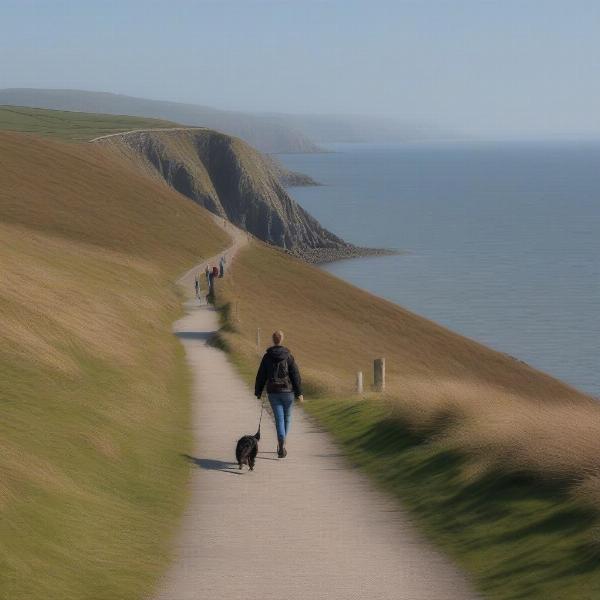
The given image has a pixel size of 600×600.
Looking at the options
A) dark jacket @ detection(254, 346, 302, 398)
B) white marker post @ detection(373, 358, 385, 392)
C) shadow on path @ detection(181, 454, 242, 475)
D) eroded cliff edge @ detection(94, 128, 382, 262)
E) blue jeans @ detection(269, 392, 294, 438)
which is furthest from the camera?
eroded cliff edge @ detection(94, 128, 382, 262)

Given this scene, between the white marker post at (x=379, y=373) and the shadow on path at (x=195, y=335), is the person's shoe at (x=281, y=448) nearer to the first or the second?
the white marker post at (x=379, y=373)

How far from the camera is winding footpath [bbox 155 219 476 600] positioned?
40.5ft

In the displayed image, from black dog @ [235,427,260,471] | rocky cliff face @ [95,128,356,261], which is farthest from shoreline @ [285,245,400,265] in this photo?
black dog @ [235,427,260,471]

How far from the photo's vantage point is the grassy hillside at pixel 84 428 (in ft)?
42.1

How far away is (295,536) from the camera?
48.6ft

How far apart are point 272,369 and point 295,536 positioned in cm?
535

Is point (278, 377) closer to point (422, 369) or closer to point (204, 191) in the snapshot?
point (422, 369)

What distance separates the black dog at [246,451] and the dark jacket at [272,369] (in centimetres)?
90

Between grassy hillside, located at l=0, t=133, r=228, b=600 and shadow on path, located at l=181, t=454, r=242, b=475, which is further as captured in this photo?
shadow on path, located at l=181, t=454, r=242, b=475

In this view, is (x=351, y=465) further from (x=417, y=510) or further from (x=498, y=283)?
(x=498, y=283)

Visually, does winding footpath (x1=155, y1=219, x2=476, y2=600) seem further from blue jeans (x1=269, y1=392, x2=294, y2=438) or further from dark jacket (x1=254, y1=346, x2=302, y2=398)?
dark jacket (x1=254, y1=346, x2=302, y2=398)

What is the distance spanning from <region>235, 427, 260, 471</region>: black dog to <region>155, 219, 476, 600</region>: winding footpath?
18cm

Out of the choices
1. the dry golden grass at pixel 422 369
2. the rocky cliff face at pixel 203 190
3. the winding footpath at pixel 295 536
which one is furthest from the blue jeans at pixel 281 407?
the rocky cliff face at pixel 203 190

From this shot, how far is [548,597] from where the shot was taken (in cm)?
1133
